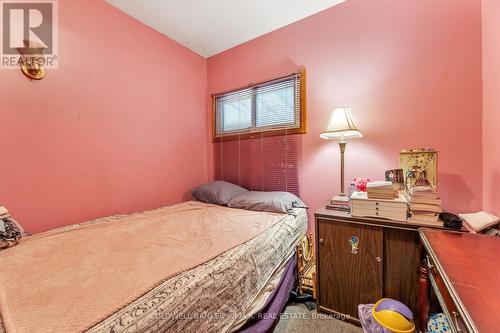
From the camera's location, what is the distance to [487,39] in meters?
1.32

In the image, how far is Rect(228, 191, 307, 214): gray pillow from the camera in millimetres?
1852

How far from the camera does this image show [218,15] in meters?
2.06

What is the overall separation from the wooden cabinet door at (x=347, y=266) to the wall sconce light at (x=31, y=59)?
2.32 metres

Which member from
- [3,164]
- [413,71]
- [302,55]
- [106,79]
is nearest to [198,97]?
[106,79]

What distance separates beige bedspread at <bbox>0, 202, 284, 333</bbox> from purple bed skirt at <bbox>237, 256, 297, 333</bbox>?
409mm

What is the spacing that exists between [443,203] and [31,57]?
10.4ft

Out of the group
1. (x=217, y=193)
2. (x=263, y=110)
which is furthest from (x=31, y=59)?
(x=263, y=110)

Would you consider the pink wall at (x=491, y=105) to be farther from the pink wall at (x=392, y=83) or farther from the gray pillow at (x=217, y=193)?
the gray pillow at (x=217, y=193)

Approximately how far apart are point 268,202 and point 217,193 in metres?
0.64

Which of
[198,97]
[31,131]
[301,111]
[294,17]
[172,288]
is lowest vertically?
[172,288]

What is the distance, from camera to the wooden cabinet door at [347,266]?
4.35 feet

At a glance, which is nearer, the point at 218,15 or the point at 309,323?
the point at 309,323

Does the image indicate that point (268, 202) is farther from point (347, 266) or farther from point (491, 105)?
point (491, 105)

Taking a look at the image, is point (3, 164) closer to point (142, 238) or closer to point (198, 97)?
point (142, 238)
